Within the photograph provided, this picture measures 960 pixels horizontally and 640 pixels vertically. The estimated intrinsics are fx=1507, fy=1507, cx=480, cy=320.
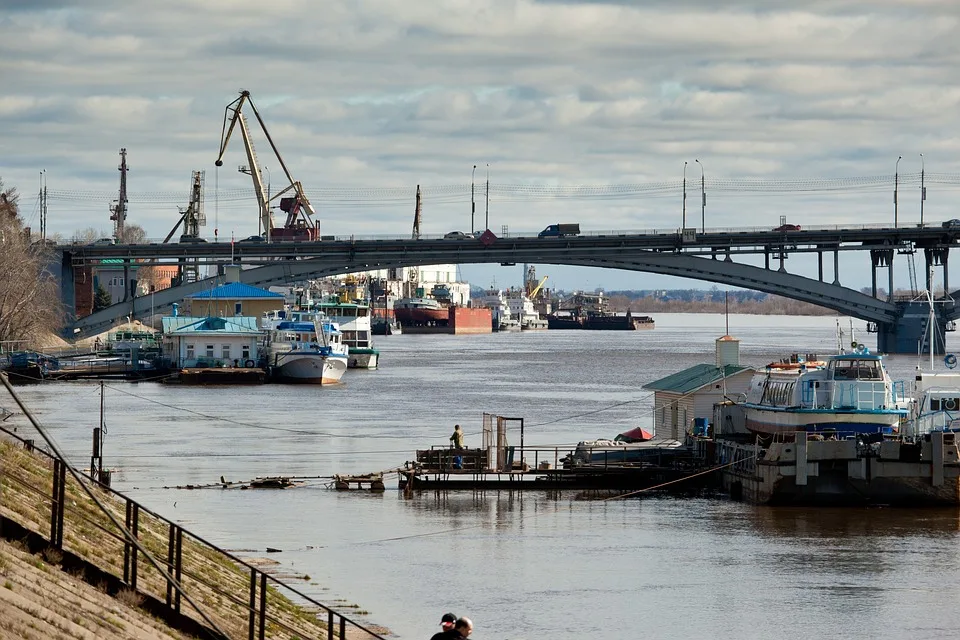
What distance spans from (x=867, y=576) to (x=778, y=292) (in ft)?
306

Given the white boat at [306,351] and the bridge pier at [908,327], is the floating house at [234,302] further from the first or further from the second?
the bridge pier at [908,327]

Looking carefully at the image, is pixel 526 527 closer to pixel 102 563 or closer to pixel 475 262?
pixel 102 563

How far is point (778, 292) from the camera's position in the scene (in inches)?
4774

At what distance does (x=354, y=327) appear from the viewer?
11106cm

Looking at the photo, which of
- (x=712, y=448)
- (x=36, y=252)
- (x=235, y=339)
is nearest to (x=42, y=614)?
(x=712, y=448)

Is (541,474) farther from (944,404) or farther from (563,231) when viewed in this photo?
(563,231)

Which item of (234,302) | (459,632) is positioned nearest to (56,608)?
(459,632)

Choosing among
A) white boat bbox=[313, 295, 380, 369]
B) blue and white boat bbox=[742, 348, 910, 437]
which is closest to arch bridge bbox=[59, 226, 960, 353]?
white boat bbox=[313, 295, 380, 369]

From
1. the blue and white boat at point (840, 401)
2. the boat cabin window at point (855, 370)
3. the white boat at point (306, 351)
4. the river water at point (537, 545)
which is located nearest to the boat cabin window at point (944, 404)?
the blue and white boat at point (840, 401)

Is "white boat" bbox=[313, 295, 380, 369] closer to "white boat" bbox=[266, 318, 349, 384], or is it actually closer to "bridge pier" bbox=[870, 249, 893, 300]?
"white boat" bbox=[266, 318, 349, 384]

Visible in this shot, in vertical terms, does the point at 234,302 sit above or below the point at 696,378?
above

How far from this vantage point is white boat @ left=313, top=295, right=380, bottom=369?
A: 10912 cm

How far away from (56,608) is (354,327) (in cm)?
9481

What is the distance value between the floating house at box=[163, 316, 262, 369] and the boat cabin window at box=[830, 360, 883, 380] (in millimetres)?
58311
